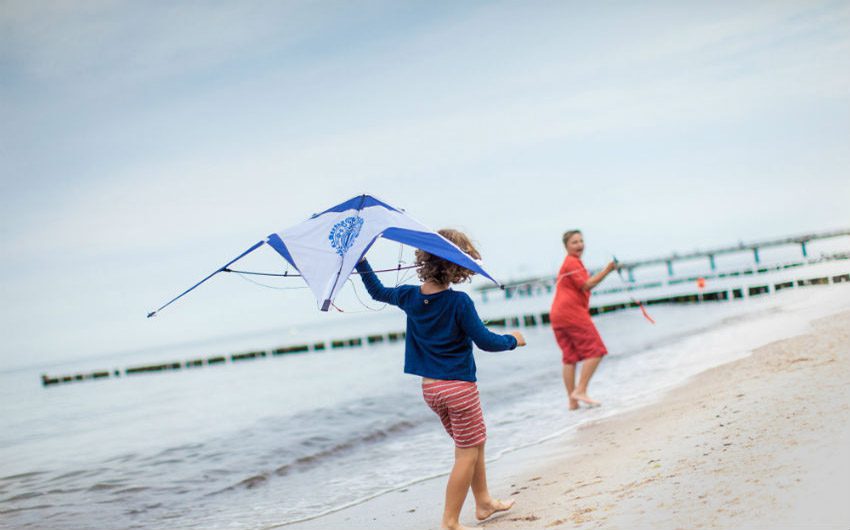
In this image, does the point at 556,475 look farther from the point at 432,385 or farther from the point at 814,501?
the point at 814,501

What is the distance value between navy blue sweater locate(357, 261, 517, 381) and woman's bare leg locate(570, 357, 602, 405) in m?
4.38

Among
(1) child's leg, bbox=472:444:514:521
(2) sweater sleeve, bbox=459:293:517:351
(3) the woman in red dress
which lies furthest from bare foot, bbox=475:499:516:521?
(3) the woman in red dress

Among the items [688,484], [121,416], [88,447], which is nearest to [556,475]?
[688,484]

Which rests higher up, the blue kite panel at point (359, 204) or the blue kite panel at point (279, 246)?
the blue kite panel at point (359, 204)

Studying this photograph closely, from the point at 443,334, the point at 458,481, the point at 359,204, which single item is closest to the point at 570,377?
the point at 458,481

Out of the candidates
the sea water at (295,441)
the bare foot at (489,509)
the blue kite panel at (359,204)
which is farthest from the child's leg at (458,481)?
the sea water at (295,441)

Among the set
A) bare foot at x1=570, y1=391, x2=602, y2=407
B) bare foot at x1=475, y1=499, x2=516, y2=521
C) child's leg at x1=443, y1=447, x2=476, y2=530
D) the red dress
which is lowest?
bare foot at x1=570, y1=391, x2=602, y2=407

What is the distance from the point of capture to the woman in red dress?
791cm

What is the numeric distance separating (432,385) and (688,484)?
147 centimetres

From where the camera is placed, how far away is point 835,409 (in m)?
4.64

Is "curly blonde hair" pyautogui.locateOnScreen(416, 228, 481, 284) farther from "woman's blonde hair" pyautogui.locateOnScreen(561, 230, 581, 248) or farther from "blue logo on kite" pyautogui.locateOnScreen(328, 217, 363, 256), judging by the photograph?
"woman's blonde hair" pyautogui.locateOnScreen(561, 230, 581, 248)

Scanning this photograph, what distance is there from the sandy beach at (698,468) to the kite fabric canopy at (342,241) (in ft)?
4.84

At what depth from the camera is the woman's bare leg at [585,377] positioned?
8.15 meters

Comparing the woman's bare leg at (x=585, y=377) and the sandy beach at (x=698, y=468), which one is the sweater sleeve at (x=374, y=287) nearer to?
the sandy beach at (x=698, y=468)
